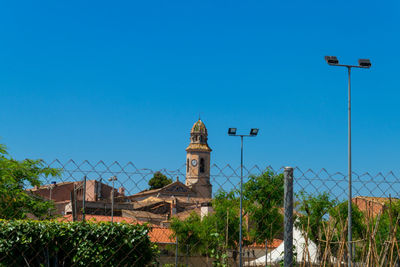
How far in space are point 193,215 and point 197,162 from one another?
3506 inches

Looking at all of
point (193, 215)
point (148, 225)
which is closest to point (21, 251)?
point (148, 225)

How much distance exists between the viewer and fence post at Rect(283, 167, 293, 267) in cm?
451

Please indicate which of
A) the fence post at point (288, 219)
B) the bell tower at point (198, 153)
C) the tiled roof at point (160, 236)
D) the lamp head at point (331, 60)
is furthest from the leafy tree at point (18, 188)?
the bell tower at point (198, 153)

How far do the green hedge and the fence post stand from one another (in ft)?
5.17

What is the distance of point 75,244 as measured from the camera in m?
A: 5.31

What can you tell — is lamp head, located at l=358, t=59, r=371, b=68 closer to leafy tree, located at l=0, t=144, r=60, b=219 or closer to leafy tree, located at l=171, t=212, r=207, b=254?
leafy tree, located at l=171, t=212, r=207, b=254

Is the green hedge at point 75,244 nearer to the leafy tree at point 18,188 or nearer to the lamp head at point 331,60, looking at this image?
the leafy tree at point 18,188

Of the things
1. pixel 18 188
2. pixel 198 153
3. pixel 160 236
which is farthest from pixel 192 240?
pixel 198 153

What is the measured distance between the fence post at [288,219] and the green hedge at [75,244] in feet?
5.17

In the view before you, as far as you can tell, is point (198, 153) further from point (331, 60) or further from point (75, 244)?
point (75, 244)

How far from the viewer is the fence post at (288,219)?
451 centimetres

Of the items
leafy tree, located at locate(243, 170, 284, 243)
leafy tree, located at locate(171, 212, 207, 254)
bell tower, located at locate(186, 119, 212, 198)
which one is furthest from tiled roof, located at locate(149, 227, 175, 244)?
bell tower, located at locate(186, 119, 212, 198)

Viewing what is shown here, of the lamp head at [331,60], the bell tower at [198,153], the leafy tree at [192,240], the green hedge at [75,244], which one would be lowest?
the leafy tree at [192,240]

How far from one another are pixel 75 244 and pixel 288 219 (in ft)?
7.19
